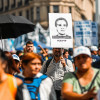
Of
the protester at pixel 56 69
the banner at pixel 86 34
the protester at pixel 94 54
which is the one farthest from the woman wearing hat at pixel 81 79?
the banner at pixel 86 34

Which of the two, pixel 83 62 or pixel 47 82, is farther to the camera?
pixel 47 82

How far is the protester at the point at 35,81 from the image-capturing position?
449 centimetres

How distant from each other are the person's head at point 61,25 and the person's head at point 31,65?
3.06 m

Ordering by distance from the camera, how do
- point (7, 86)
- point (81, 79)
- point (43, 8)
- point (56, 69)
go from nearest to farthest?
point (7, 86), point (81, 79), point (56, 69), point (43, 8)

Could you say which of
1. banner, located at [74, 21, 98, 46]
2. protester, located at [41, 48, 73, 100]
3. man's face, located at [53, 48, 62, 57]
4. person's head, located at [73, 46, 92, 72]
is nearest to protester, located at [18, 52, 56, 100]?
person's head, located at [73, 46, 92, 72]

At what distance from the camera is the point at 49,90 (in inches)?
179

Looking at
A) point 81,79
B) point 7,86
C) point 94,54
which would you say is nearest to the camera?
point 7,86

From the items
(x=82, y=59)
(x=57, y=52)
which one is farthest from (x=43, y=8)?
(x=82, y=59)

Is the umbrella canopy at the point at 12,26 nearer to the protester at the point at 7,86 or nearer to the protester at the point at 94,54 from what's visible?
the protester at the point at 94,54

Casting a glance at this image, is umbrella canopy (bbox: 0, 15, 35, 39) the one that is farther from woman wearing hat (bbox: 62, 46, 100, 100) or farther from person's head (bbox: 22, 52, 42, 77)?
woman wearing hat (bbox: 62, 46, 100, 100)

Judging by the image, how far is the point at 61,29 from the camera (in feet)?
24.8

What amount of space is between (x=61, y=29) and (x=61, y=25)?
0.33ft

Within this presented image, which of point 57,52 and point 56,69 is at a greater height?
point 57,52

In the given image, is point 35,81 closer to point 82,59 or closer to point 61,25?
point 82,59
